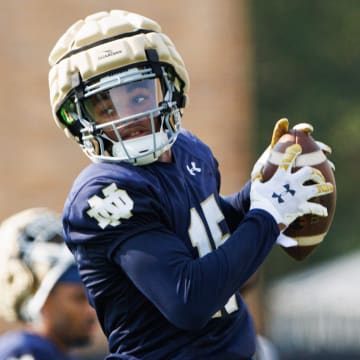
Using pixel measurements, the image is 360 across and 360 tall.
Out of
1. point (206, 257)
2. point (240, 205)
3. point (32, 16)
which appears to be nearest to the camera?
point (206, 257)

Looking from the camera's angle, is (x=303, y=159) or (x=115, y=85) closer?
(x=115, y=85)

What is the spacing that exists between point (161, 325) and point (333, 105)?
12922mm

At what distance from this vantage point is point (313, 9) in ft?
53.5

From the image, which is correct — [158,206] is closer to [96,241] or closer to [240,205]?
[96,241]

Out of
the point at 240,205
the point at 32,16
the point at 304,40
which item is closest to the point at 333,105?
A: the point at 304,40

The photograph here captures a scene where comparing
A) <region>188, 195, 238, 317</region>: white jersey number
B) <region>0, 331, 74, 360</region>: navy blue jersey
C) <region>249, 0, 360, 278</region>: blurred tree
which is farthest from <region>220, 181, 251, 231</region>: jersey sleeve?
<region>249, 0, 360, 278</region>: blurred tree

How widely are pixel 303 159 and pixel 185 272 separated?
570 mm

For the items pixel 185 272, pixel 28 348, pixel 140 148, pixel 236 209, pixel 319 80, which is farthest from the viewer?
pixel 319 80

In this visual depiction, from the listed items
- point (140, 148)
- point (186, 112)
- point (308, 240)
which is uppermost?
point (140, 148)

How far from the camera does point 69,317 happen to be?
4.82m

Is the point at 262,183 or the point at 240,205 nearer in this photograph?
the point at 262,183

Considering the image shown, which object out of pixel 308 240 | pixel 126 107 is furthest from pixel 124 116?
pixel 308 240

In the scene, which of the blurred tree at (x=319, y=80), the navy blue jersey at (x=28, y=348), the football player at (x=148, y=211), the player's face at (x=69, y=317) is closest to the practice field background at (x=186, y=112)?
the player's face at (x=69, y=317)

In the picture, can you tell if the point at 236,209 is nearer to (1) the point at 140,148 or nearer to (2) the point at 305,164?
(2) the point at 305,164
